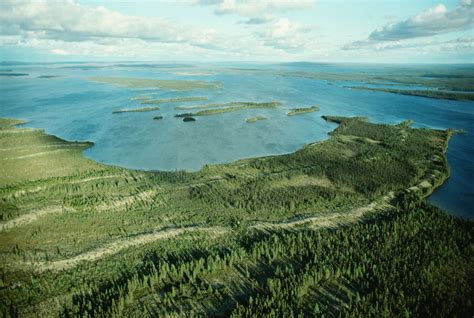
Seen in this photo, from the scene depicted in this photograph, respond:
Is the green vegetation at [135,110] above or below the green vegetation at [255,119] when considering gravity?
below

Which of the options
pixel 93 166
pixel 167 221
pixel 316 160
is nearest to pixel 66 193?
pixel 93 166

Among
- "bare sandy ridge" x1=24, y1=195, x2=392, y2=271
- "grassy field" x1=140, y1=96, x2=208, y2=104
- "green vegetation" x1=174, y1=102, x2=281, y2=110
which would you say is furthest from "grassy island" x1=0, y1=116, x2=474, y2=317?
"grassy field" x1=140, y1=96, x2=208, y2=104

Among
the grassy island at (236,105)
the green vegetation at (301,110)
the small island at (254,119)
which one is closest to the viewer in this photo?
the small island at (254,119)

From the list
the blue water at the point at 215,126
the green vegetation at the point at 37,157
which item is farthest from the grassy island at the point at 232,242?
the blue water at the point at 215,126

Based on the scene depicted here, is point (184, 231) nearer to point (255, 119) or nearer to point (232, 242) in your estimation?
point (232, 242)

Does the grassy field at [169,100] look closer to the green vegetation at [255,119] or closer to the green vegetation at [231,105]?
the green vegetation at [231,105]

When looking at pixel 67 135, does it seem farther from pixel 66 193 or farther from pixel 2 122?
pixel 66 193

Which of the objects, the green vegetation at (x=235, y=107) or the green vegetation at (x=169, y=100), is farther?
the green vegetation at (x=169, y=100)

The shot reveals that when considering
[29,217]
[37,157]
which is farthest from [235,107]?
[29,217]
